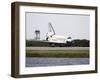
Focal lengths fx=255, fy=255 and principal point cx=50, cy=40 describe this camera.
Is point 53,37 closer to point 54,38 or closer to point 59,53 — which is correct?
point 54,38

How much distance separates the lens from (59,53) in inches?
63.6

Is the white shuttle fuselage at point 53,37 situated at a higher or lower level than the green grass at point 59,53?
higher

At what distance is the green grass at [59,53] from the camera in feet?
5.08

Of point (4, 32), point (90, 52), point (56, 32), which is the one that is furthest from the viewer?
point (90, 52)

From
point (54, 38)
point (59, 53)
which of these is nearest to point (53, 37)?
point (54, 38)

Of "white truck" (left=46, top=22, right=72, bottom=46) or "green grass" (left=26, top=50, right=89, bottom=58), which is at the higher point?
"white truck" (left=46, top=22, right=72, bottom=46)

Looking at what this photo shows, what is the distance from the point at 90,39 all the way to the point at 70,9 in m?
0.25

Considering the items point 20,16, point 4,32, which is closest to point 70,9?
point 20,16

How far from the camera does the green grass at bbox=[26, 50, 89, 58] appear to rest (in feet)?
5.08

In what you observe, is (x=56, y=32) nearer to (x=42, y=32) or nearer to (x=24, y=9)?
(x=42, y=32)

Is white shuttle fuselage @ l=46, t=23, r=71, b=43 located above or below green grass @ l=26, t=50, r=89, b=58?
above

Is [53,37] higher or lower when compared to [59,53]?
higher

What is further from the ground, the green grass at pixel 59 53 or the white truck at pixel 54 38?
the white truck at pixel 54 38

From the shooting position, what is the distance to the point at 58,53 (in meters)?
1.61
